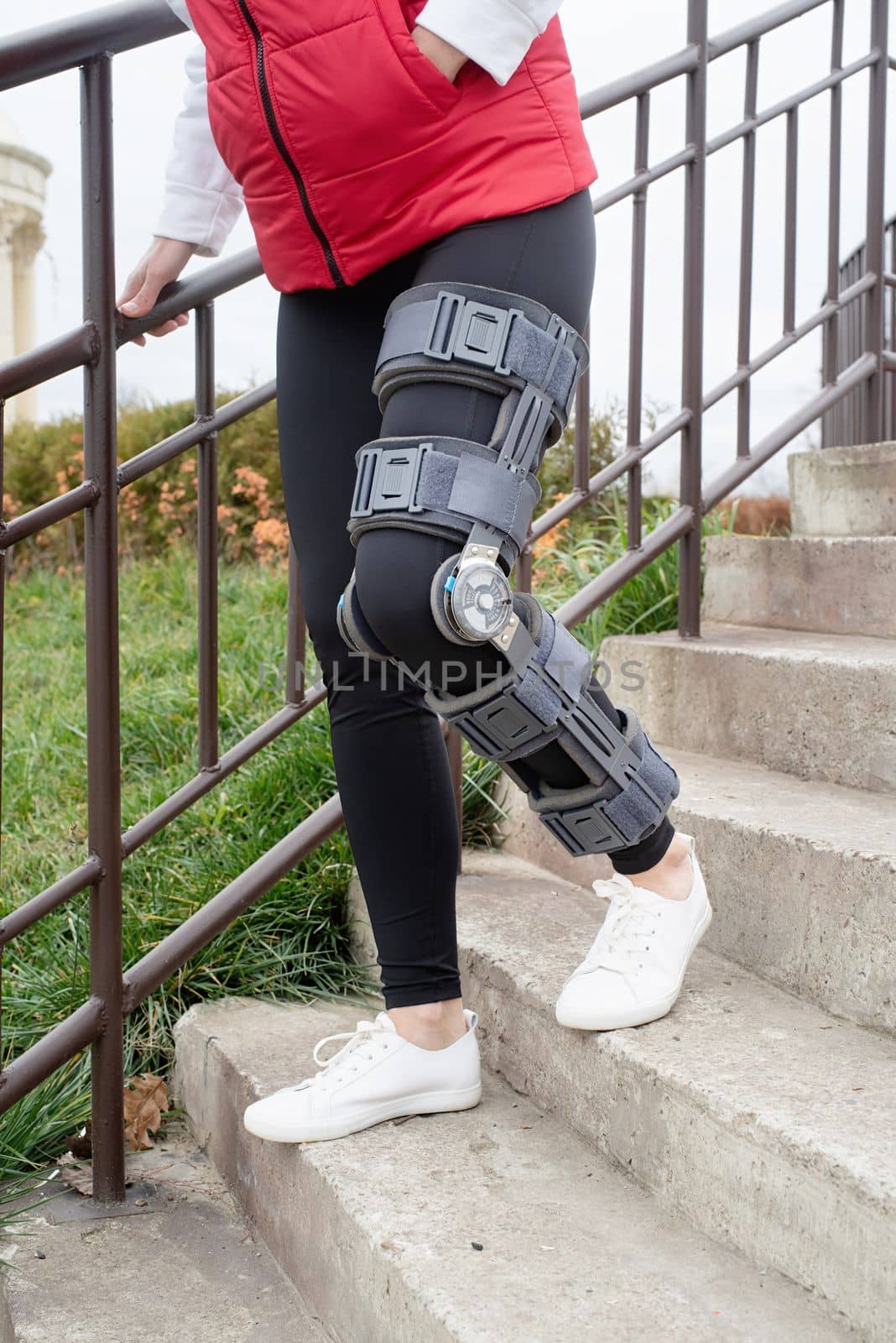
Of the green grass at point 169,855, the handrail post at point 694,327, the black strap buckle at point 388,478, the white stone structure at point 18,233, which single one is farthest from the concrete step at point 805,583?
the white stone structure at point 18,233

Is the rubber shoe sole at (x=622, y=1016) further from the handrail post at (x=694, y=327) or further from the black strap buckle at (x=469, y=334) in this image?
the handrail post at (x=694, y=327)

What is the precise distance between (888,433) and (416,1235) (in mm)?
3319

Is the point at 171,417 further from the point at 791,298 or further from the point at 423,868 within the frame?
the point at 423,868

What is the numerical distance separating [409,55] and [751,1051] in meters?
1.13

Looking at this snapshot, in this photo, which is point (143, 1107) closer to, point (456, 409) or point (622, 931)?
point (622, 931)

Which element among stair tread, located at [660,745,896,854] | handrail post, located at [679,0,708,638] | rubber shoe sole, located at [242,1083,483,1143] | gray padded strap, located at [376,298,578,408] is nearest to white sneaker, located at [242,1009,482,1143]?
rubber shoe sole, located at [242,1083,483,1143]

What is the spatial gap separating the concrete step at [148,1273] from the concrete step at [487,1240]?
1.6 inches

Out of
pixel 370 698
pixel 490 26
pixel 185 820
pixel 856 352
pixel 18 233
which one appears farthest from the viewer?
pixel 18 233

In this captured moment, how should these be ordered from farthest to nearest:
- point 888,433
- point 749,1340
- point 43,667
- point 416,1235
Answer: point 43,667 → point 888,433 → point 416,1235 → point 749,1340

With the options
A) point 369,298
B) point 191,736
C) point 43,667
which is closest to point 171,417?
point 43,667

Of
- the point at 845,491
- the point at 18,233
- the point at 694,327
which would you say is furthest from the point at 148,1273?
the point at 18,233

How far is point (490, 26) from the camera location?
3.88 ft

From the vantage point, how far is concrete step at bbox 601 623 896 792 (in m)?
1.89

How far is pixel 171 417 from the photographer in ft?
20.2
